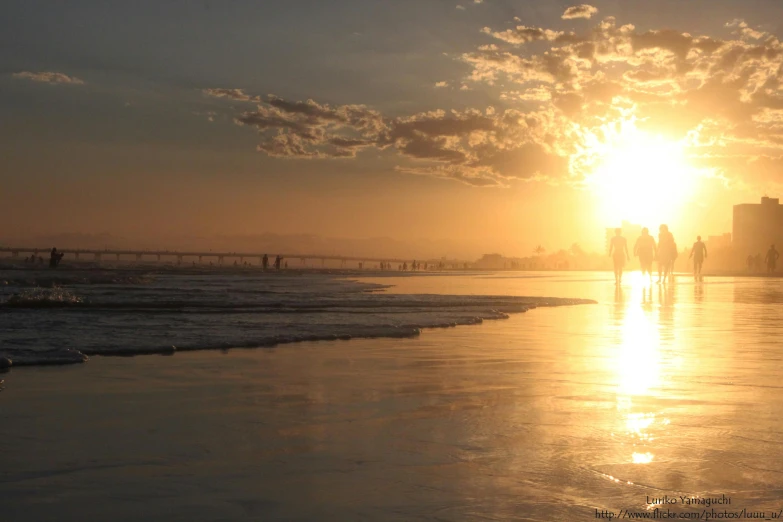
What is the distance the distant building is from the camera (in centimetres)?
10156

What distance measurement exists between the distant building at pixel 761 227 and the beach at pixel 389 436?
104026mm

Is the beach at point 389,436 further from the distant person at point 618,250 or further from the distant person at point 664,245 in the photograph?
the distant person at point 664,245

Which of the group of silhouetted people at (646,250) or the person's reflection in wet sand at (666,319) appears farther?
the group of silhouetted people at (646,250)

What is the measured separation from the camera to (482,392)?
5.85 metres

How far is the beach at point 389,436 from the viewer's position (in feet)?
10.4

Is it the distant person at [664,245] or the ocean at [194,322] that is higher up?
the distant person at [664,245]

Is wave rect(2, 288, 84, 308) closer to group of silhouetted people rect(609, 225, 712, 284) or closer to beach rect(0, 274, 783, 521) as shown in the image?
beach rect(0, 274, 783, 521)

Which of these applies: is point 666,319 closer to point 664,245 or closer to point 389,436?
point 389,436

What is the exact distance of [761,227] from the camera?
106 meters

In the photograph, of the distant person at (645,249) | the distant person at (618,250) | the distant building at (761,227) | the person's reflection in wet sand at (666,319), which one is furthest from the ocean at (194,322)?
the distant building at (761,227)

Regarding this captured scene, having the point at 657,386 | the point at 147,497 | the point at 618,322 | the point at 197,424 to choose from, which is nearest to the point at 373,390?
the point at 197,424

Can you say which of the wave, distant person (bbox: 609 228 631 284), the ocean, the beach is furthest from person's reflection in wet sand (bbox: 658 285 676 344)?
the wave

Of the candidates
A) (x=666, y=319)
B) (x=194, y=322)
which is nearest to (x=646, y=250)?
(x=666, y=319)

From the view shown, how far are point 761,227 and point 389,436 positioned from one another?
117037 mm
